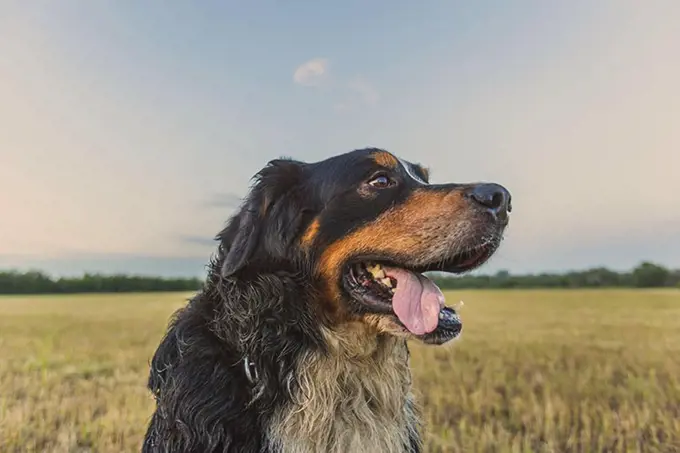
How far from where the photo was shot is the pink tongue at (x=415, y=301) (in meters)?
3.77

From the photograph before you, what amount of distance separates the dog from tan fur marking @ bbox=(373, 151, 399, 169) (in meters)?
0.01

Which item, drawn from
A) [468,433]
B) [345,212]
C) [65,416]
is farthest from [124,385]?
[345,212]

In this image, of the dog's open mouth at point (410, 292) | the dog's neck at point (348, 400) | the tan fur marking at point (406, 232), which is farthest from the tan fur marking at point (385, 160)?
the dog's neck at point (348, 400)

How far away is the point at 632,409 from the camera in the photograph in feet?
25.9

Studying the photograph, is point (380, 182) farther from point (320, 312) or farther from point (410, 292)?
point (320, 312)

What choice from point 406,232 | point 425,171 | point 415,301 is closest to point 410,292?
point 415,301

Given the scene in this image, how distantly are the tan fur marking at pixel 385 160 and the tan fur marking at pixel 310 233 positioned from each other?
58 centimetres

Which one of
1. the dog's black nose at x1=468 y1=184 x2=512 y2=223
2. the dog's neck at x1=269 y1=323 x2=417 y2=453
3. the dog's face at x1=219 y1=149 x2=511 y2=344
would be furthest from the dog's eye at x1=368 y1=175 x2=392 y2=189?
the dog's neck at x1=269 y1=323 x2=417 y2=453

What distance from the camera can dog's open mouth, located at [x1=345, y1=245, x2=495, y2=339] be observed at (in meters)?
3.79

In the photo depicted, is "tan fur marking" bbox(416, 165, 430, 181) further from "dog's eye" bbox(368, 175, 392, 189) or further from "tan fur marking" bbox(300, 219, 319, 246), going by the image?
"tan fur marking" bbox(300, 219, 319, 246)

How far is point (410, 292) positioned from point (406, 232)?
0.37 m

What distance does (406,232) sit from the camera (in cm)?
385

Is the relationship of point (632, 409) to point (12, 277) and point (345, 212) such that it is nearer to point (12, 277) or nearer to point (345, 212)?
point (345, 212)

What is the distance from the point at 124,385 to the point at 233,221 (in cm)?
647
